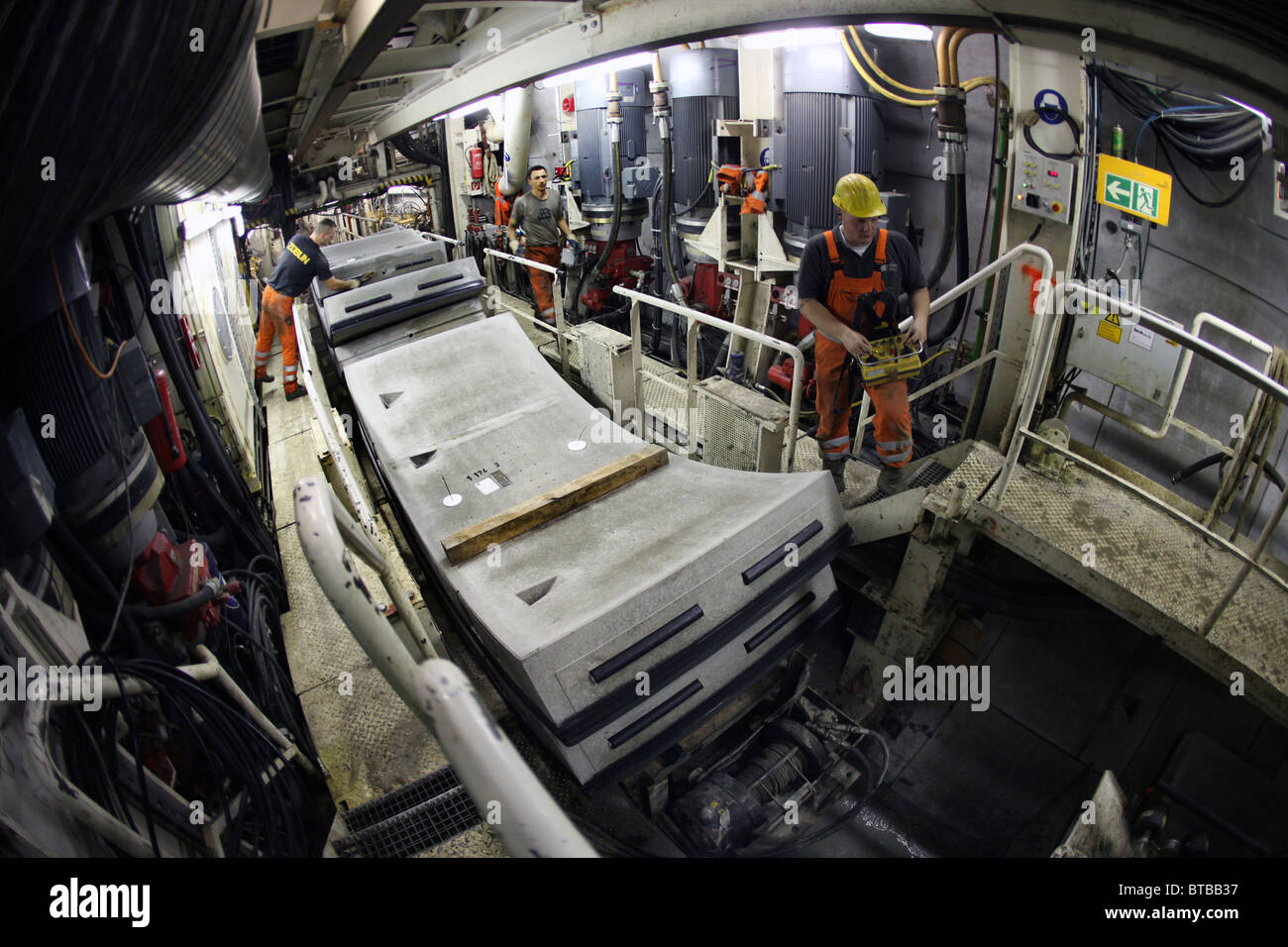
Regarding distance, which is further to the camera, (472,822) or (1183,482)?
(1183,482)

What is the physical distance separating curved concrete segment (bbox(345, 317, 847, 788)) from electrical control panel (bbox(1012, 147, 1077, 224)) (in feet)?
7.32

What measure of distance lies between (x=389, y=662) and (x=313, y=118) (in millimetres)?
5983

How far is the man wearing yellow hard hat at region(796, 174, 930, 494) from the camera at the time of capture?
135 inches

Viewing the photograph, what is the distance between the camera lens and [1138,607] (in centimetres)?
287

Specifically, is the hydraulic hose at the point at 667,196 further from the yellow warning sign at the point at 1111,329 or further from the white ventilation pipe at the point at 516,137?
the yellow warning sign at the point at 1111,329

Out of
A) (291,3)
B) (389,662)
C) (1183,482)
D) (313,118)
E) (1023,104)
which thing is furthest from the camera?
(313,118)

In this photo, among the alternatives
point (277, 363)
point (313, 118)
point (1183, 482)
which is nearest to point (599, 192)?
point (313, 118)

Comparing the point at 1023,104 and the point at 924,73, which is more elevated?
the point at 924,73

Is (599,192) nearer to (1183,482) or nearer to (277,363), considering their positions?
(277,363)

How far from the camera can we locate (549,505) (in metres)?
3.15

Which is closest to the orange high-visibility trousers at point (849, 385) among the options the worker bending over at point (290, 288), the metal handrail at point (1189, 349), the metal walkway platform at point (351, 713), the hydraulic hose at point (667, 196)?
the metal handrail at point (1189, 349)

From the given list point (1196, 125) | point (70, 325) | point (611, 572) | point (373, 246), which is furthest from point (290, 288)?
point (1196, 125)

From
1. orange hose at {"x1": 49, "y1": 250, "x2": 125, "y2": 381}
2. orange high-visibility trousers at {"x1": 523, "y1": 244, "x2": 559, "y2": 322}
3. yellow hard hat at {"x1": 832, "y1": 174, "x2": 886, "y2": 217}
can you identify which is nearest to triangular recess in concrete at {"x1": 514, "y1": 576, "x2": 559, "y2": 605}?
orange hose at {"x1": 49, "y1": 250, "x2": 125, "y2": 381}

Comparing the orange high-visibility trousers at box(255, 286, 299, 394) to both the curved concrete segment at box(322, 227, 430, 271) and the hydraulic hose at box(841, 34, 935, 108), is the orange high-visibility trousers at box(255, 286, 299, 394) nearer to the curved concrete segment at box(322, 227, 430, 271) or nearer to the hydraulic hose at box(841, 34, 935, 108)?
the curved concrete segment at box(322, 227, 430, 271)
